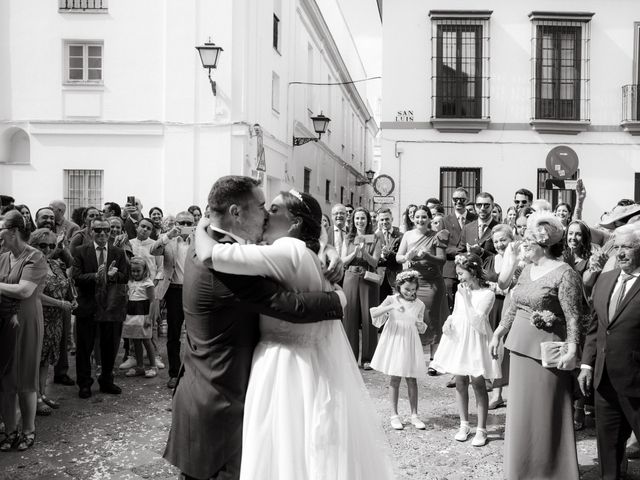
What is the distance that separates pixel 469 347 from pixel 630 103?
14972 millimetres

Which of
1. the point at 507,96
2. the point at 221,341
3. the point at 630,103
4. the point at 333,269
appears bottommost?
the point at 221,341

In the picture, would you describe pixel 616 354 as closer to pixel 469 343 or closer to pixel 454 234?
pixel 469 343

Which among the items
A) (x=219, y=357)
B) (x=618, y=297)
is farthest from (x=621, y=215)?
(x=219, y=357)

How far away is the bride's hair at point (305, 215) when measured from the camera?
351 centimetres

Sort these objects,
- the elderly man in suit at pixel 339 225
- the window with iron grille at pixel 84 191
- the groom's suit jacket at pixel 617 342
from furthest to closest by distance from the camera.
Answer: the window with iron grille at pixel 84 191
the elderly man in suit at pixel 339 225
the groom's suit jacket at pixel 617 342

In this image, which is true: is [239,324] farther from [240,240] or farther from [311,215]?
[311,215]

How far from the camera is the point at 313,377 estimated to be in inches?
130

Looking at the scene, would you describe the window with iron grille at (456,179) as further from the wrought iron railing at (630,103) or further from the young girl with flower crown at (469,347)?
the young girl with flower crown at (469,347)

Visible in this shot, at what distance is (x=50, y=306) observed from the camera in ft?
23.5

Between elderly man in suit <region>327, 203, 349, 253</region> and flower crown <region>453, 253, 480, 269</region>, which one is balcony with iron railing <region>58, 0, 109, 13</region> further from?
flower crown <region>453, 253, 480, 269</region>

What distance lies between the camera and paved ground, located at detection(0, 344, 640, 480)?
212 inches

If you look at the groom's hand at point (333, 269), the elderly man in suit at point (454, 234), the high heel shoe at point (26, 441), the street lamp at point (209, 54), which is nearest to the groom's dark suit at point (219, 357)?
the groom's hand at point (333, 269)

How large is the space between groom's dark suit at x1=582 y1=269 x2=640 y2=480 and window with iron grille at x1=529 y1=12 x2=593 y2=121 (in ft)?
48.9

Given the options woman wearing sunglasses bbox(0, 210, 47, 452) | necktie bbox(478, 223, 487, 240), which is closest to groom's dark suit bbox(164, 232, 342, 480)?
woman wearing sunglasses bbox(0, 210, 47, 452)
